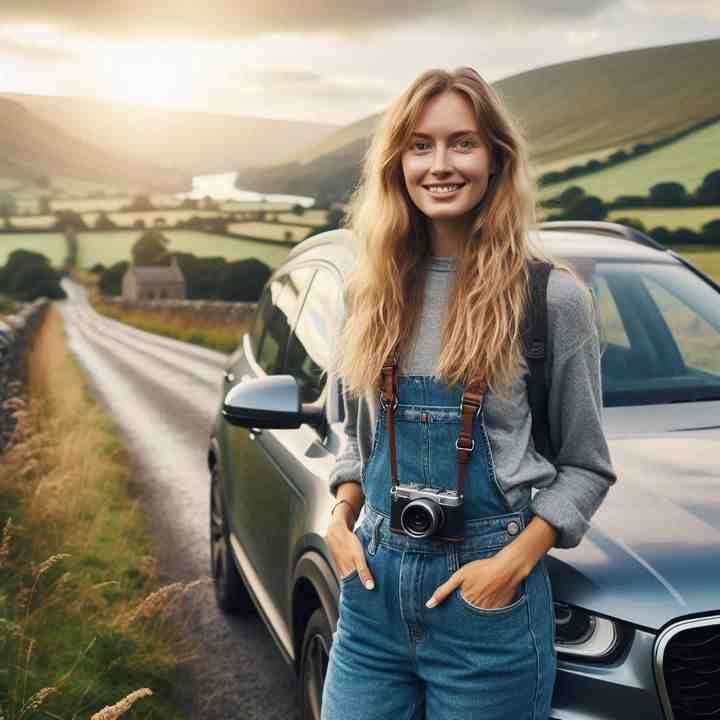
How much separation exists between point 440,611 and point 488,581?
11cm

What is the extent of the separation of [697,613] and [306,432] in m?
1.63

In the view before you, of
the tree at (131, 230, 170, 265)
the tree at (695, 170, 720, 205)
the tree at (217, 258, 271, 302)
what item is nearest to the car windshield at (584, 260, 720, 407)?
the tree at (695, 170, 720, 205)

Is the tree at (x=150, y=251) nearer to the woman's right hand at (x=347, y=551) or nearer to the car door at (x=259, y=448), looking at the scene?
the car door at (x=259, y=448)

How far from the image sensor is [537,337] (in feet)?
5.66

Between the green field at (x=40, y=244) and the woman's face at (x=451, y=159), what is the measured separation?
1170 inches

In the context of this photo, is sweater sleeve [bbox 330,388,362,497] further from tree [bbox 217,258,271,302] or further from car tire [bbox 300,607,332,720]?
tree [bbox 217,258,271,302]

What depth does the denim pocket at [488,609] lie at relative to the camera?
1671 millimetres

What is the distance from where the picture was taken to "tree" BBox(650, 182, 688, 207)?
11328mm

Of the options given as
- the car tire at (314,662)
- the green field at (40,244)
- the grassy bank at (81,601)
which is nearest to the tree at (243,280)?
the green field at (40,244)

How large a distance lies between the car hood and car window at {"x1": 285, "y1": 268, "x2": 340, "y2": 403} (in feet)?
3.76

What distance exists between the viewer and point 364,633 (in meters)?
1.82

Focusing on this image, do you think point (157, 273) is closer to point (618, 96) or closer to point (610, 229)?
point (618, 96)

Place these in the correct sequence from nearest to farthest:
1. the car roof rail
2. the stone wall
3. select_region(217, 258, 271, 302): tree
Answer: the car roof rail
the stone wall
select_region(217, 258, 271, 302): tree

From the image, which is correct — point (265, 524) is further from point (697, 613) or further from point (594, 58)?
point (594, 58)
